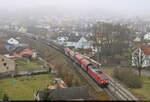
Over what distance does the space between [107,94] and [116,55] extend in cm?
2799

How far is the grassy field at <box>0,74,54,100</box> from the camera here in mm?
25922

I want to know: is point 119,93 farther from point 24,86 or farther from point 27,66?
point 27,66

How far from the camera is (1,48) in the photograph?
54.8 meters

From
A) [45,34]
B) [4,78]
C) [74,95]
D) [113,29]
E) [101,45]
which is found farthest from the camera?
[45,34]

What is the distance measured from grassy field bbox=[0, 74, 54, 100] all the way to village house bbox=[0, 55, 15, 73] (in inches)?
226

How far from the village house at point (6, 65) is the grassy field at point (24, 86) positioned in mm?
5730

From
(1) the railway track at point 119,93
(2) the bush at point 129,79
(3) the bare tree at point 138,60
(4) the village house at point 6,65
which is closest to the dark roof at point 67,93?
(1) the railway track at point 119,93

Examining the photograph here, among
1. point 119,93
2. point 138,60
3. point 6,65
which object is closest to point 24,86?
point 6,65

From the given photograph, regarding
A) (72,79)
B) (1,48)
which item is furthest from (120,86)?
(1,48)

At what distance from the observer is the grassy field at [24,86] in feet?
85.0

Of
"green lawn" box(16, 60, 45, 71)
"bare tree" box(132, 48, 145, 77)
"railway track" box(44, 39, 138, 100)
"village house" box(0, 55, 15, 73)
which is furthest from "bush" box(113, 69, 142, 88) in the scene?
"village house" box(0, 55, 15, 73)

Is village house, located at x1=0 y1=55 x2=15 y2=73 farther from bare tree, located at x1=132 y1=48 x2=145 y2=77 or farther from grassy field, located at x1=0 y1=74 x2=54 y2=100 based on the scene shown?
bare tree, located at x1=132 y1=48 x2=145 y2=77

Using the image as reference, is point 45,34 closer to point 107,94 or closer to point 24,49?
point 24,49

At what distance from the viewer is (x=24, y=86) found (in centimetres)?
2934
